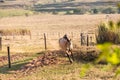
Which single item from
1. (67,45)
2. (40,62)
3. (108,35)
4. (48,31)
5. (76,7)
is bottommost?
(76,7)

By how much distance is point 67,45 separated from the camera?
14.5m

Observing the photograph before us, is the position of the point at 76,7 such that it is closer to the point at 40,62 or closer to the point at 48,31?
the point at 48,31

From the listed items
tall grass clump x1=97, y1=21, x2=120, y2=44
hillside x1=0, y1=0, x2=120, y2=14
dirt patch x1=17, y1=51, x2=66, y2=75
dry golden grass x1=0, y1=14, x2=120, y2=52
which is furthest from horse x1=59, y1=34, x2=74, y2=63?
hillside x1=0, y1=0, x2=120, y2=14

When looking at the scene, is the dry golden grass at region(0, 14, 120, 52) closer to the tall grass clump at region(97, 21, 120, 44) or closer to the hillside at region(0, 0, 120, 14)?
the tall grass clump at region(97, 21, 120, 44)

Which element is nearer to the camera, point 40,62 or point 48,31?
point 40,62

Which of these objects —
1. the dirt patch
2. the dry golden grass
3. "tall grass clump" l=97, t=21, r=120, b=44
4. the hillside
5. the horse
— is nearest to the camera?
the dirt patch

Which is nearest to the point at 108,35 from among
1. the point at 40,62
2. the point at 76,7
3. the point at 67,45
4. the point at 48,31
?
the point at 67,45

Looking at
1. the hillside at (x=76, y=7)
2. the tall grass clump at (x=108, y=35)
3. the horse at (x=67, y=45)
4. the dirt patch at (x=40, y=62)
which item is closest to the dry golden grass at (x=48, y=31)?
the tall grass clump at (x=108, y=35)

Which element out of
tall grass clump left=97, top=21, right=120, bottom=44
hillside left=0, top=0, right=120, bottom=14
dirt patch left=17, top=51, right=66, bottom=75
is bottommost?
hillside left=0, top=0, right=120, bottom=14

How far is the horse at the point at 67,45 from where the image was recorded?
14.4m

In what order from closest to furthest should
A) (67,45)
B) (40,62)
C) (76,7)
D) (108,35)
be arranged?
1. (40,62)
2. (67,45)
3. (108,35)
4. (76,7)

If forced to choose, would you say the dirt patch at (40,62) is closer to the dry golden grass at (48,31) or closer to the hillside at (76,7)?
the dry golden grass at (48,31)

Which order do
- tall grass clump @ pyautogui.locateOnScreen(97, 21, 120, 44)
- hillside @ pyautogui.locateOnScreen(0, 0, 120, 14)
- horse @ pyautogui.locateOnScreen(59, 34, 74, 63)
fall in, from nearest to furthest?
1. horse @ pyautogui.locateOnScreen(59, 34, 74, 63)
2. tall grass clump @ pyautogui.locateOnScreen(97, 21, 120, 44)
3. hillside @ pyautogui.locateOnScreen(0, 0, 120, 14)

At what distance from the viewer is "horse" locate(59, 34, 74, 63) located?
1440cm
